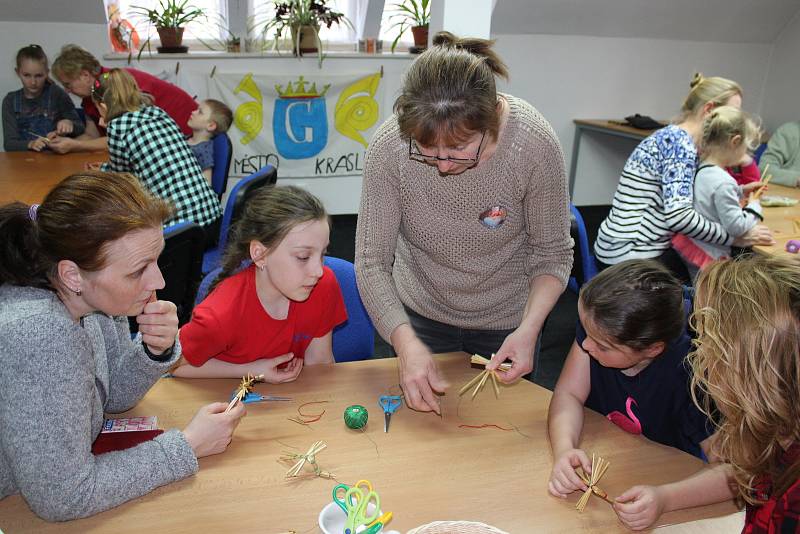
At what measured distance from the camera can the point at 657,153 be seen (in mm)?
2711

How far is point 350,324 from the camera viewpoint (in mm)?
2037

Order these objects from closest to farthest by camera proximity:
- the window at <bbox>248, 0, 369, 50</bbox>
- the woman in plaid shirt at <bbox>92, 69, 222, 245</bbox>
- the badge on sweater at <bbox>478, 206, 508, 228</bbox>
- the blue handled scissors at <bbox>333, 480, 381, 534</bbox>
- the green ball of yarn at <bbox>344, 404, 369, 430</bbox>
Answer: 1. the blue handled scissors at <bbox>333, 480, 381, 534</bbox>
2. the green ball of yarn at <bbox>344, 404, 369, 430</bbox>
3. the badge on sweater at <bbox>478, 206, 508, 228</bbox>
4. the woman in plaid shirt at <bbox>92, 69, 222, 245</bbox>
5. the window at <bbox>248, 0, 369, 50</bbox>

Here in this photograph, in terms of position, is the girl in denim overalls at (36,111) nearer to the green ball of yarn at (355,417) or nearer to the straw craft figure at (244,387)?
the straw craft figure at (244,387)

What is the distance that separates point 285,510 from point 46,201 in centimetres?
74

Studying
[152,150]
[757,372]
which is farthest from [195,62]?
[757,372]

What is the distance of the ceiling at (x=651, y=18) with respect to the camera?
504cm

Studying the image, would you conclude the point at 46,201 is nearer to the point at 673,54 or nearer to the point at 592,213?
the point at 592,213

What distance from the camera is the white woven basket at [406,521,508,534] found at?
1138 millimetres

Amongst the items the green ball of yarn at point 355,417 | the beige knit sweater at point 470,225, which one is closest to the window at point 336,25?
the beige knit sweater at point 470,225

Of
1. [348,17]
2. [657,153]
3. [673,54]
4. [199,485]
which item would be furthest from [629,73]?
[199,485]

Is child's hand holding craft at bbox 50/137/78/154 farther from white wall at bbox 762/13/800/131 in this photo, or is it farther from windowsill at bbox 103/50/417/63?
white wall at bbox 762/13/800/131

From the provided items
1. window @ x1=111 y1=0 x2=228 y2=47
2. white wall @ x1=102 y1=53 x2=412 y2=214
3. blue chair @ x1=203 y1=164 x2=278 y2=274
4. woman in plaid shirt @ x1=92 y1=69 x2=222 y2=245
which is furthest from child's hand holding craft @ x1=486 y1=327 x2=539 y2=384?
window @ x1=111 y1=0 x2=228 y2=47

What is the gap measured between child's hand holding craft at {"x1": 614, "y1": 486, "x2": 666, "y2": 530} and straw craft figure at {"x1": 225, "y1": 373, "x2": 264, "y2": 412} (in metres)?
0.84

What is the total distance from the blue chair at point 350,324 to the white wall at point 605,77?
3.76 metres
